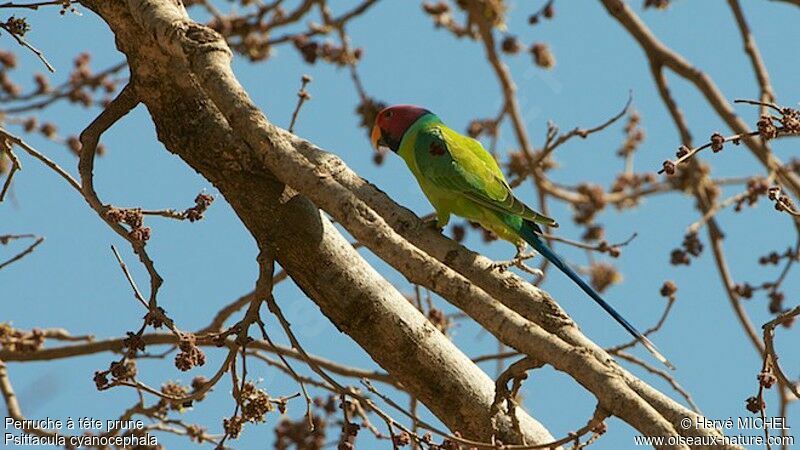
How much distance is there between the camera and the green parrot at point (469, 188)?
3.86 meters

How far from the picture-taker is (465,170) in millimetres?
4027

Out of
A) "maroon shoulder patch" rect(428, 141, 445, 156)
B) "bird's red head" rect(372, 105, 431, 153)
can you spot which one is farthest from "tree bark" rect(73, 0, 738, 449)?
"bird's red head" rect(372, 105, 431, 153)

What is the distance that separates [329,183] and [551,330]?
27.4 inches

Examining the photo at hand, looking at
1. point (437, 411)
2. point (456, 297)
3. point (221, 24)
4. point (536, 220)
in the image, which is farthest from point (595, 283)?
point (456, 297)

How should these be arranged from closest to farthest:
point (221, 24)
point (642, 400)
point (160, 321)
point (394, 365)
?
point (642, 400), point (160, 321), point (394, 365), point (221, 24)

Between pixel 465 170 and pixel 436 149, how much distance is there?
Answer: 0.67ft

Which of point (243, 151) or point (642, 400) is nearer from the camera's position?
point (642, 400)

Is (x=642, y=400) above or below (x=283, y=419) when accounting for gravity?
below

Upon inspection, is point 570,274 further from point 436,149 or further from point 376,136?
point 376,136

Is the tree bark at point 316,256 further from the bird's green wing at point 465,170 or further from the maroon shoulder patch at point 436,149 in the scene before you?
the maroon shoulder patch at point 436,149

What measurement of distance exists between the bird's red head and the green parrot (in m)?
0.33

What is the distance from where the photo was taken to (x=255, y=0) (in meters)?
5.51

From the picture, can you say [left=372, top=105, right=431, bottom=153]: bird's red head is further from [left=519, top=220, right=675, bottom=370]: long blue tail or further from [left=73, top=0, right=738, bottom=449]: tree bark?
[left=73, top=0, right=738, bottom=449]: tree bark

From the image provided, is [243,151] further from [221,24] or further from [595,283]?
[595,283]
